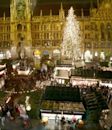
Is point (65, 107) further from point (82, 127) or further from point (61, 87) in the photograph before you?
point (61, 87)

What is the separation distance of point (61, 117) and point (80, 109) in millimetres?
2151

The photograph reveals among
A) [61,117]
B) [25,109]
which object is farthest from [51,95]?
[61,117]

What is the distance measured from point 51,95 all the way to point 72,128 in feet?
30.1

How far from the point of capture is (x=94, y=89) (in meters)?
49.3

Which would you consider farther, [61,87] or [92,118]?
[61,87]

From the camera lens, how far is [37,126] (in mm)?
35375

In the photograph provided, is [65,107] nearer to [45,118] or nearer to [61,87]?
[45,118]

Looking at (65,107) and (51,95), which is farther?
(51,95)

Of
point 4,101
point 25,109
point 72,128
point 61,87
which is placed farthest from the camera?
point 61,87

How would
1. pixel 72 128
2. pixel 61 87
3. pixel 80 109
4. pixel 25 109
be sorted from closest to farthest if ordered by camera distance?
pixel 72 128 < pixel 80 109 < pixel 25 109 < pixel 61 87

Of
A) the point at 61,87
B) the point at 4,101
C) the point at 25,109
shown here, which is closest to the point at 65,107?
the point at 25,109

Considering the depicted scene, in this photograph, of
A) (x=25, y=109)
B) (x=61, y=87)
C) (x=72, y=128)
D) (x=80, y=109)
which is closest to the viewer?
(x=72, y=128)

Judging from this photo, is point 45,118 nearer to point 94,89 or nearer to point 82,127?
point 82,127

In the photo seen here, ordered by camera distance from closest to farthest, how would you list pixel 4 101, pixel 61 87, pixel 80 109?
pixel 80 109, pixel 4 101, pixel 61 87
